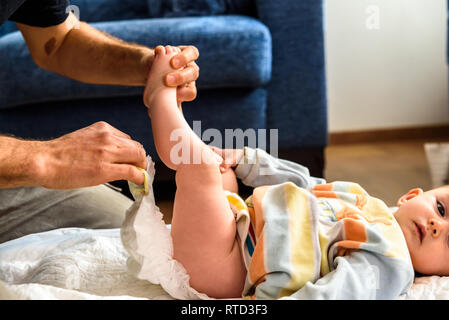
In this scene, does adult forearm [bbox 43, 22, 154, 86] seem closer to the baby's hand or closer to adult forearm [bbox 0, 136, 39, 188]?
the baby's hand

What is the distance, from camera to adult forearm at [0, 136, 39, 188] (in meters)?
0.62

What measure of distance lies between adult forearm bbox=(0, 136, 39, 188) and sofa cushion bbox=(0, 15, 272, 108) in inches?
36.9

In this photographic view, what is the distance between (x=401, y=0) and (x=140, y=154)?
2339 mm

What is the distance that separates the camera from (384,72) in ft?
8.79

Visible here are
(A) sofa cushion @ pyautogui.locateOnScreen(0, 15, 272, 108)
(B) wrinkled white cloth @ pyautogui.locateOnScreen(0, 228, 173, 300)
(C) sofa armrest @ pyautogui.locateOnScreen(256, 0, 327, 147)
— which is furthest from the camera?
(C) sofa armrest @ pyautogui.locateOnScreen(256, 0, 327, 147)

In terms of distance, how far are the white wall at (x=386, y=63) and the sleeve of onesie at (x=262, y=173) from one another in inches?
73.0

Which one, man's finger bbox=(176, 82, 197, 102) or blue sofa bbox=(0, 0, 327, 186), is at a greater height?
man's finger bbox=(176, 82, 197, 102)

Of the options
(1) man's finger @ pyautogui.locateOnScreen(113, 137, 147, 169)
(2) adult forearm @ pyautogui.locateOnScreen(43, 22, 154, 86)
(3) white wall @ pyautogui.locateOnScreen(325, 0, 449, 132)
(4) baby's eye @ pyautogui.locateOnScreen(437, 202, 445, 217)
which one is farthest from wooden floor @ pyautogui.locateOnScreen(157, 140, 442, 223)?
(1) man's finger @ pyautogui.locateOnScreen(113, 137, 147, 169)

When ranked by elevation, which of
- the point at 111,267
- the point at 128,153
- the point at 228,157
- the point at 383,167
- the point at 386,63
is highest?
the point at 128,153

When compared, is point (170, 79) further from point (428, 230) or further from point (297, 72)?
point (297, 72)

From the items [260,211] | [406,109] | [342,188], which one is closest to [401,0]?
[406,109]

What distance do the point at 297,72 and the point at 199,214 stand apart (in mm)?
1159

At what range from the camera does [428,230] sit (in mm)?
792

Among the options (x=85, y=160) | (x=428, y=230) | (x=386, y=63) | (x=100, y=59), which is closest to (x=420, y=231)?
(x=428, y=230)
